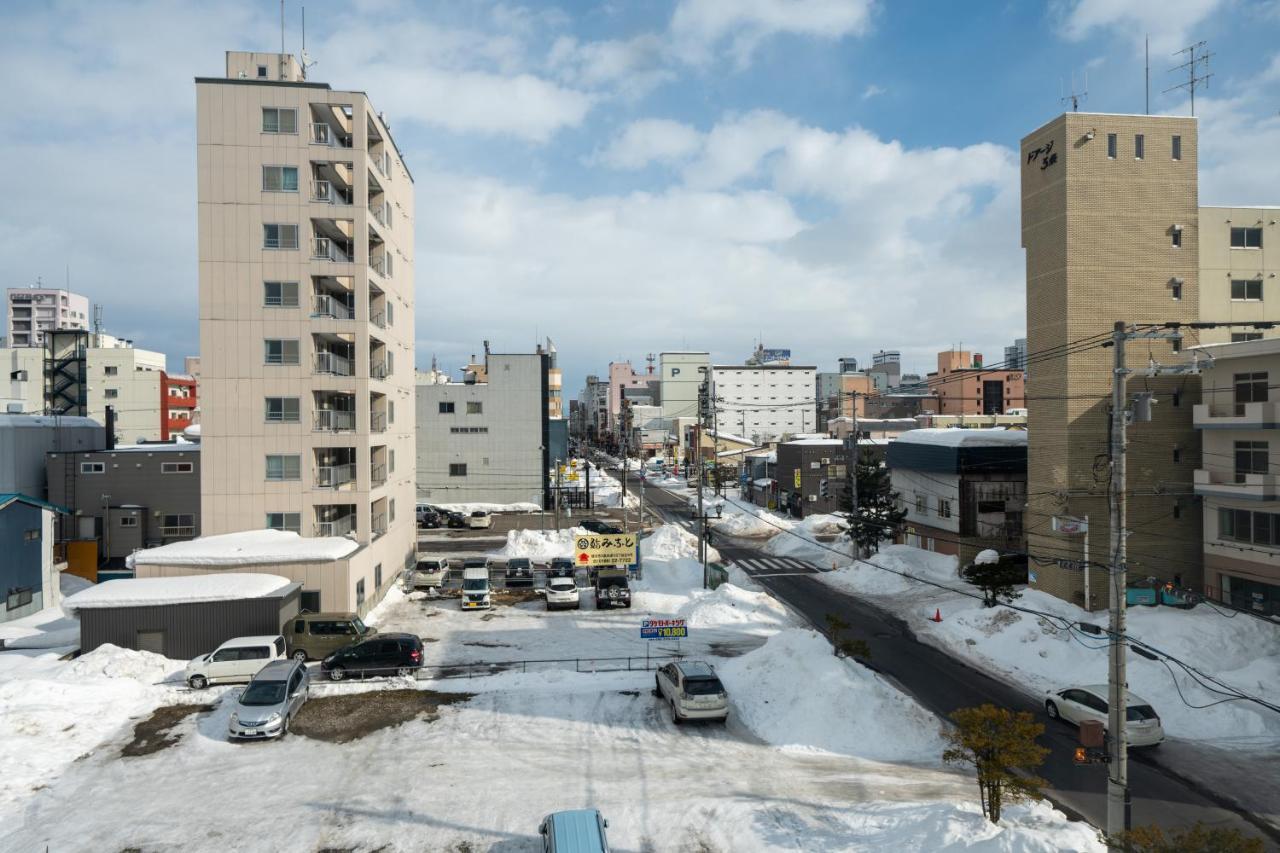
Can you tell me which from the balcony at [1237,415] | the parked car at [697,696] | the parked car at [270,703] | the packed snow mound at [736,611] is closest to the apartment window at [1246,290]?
the balcony at [1237,415]

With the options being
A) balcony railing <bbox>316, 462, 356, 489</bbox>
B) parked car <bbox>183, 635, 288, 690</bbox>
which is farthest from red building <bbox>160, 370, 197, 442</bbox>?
parked car <bbox>183, 635, 288, 690</bbox>

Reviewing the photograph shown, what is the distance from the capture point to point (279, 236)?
33.2 metres

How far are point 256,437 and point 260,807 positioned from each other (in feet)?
→ 70.1

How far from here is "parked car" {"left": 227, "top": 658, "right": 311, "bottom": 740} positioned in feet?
62.5

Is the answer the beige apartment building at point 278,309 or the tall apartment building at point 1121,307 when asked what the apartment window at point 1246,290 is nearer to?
the tall apartment building at point 1121,307

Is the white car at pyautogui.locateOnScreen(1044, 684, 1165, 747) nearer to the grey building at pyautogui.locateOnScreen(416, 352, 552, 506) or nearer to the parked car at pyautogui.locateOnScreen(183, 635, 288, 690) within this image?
the parked car at pyautogui.locateOnScreen(183, 635, 288, 690)

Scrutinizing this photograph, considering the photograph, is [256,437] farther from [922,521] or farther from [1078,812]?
[922,521]

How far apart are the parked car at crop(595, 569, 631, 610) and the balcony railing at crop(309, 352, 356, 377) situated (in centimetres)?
1598

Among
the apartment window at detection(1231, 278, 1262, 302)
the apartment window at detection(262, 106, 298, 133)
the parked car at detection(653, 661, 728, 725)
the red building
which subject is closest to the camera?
the parked car at detection(653, 661, 728, 725)

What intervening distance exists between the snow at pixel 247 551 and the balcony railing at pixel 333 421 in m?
5.07

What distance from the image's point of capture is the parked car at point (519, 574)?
4094cm

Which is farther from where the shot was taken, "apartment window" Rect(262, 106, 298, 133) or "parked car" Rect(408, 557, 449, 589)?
"parked car" Rect(408, 557, 449, 589)

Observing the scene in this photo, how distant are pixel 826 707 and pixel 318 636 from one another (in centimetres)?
1801

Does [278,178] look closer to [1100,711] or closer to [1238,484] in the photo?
[1100,711]
